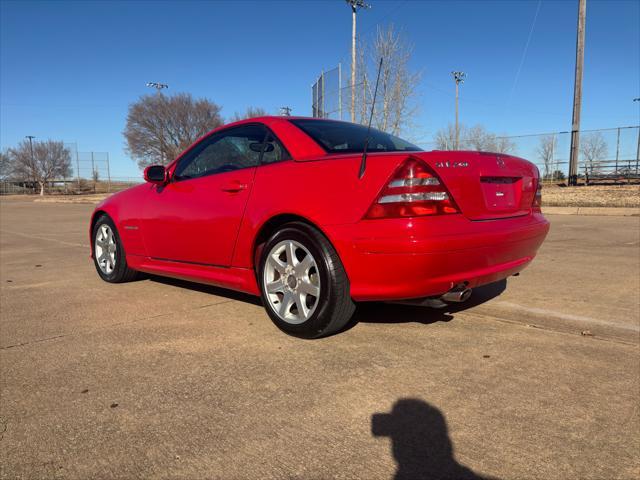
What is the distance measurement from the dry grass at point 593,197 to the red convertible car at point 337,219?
13487 millimetres

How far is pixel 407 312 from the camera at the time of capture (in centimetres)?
366

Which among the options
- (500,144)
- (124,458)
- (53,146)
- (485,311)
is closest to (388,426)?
(124,458)

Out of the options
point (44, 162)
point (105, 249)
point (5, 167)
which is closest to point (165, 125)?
point (44, 162)

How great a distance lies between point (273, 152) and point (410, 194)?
46.5 inches

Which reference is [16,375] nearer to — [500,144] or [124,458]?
[124,458]

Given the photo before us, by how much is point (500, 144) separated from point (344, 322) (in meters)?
26.2

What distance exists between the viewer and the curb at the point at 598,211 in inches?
511

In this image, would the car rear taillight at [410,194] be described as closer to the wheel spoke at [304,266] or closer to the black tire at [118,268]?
the wheel spoke at [304,266]

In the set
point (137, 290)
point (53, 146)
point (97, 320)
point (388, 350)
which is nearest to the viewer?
point (388, 350)

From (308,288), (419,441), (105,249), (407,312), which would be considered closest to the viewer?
(419,441)

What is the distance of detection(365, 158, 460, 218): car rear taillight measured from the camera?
2553mm

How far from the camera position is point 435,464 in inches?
67.9

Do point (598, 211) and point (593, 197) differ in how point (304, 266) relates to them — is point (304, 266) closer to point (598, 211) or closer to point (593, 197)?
point (598, 211)

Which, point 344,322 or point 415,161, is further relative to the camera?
point 344,322
